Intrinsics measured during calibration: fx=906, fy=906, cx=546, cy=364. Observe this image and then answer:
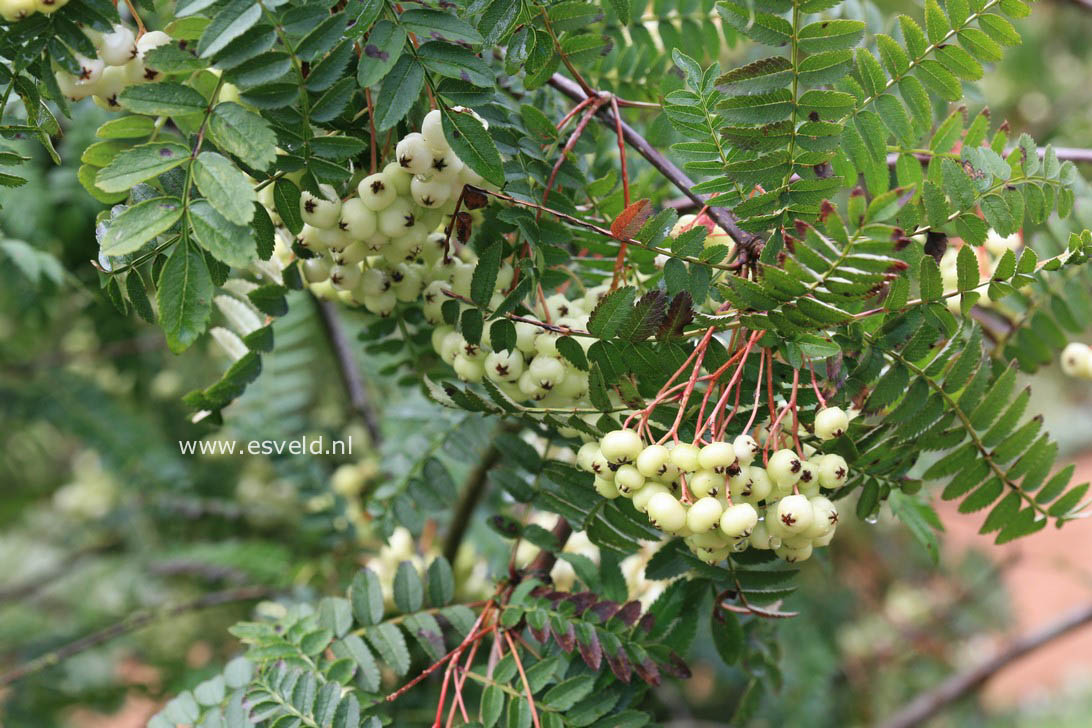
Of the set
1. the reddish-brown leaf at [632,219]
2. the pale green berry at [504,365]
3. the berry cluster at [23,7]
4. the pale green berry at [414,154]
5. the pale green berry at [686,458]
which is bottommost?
the pale green berry at [504,365]

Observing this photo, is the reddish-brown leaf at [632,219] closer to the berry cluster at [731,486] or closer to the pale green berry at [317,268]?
the berry cluster at [731,486]

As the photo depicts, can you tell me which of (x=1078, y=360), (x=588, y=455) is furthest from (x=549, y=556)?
(x=1078, y=360)

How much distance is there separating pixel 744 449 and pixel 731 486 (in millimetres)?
28

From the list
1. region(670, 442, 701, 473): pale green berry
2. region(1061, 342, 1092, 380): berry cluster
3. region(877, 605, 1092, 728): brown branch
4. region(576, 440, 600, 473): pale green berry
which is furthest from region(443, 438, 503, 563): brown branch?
region(877, 605, 1092, 728): brown branch

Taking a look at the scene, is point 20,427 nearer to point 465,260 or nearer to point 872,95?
point 465,260

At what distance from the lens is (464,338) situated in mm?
785

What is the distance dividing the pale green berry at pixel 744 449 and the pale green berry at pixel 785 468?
0.05 ft

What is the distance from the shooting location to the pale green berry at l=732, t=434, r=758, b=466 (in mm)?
653

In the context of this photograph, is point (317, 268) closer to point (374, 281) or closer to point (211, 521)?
point (374, 281)

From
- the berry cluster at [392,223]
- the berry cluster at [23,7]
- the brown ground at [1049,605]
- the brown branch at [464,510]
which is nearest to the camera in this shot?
the berry cluster at [23,7]

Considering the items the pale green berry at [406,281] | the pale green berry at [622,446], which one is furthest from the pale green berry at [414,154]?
the pale green berry at [622,446]

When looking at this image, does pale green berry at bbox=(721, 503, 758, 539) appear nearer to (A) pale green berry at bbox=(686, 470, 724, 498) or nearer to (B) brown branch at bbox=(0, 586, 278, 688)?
(A) pale green berry at bbox=(686, 470, 724, 498)

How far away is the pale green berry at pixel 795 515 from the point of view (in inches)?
25.3

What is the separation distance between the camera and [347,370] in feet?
5.17
